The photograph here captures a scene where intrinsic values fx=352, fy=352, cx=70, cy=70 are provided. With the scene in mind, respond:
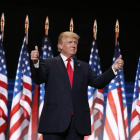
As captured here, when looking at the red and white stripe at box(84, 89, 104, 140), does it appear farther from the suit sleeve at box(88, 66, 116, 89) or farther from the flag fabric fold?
the suit sleeve at box(88, 66, 116, 89)

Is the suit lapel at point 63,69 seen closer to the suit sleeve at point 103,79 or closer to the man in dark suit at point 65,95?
the man in dark suit at point 65,95

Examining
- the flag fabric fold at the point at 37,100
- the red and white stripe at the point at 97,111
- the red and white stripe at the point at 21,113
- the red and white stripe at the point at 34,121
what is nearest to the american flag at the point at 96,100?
the red and white stripe at the point at 97,111

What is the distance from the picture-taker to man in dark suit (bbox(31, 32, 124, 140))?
2664 mm

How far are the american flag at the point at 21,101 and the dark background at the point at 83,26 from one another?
378mm

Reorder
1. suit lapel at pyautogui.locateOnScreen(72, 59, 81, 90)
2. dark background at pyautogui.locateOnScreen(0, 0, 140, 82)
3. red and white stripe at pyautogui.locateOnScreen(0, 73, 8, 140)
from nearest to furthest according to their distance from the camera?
suit lapel at pyautogui.locateOnScreen(72, 59, 81, 90)
red and white stripe at pyautogui.locateOnScreen(0, 73, 8, 140)
dark background at pyautogui.locateOnScreen(0, 0, 140, 82)

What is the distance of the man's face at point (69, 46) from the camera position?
2.85 meters

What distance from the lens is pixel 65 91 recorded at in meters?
2.73

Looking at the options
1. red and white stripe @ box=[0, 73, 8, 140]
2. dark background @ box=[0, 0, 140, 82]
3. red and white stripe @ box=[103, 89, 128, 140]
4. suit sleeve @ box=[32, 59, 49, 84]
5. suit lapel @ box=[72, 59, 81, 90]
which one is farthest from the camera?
dark background @ box=[0, 0, 140, 82]

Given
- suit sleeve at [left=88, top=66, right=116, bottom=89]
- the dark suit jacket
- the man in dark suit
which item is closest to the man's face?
the man in dark suit

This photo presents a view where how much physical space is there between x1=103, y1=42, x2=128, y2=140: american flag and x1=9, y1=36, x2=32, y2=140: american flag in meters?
1.12

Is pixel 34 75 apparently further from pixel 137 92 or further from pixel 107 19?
pixel 107 19

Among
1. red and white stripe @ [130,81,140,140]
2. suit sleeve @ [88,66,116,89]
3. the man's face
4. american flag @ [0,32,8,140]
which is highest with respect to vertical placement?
the man's face

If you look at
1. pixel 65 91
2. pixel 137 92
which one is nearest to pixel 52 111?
pixel 65 91

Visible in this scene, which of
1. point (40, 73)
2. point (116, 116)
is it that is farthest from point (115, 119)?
point (40, 73)
